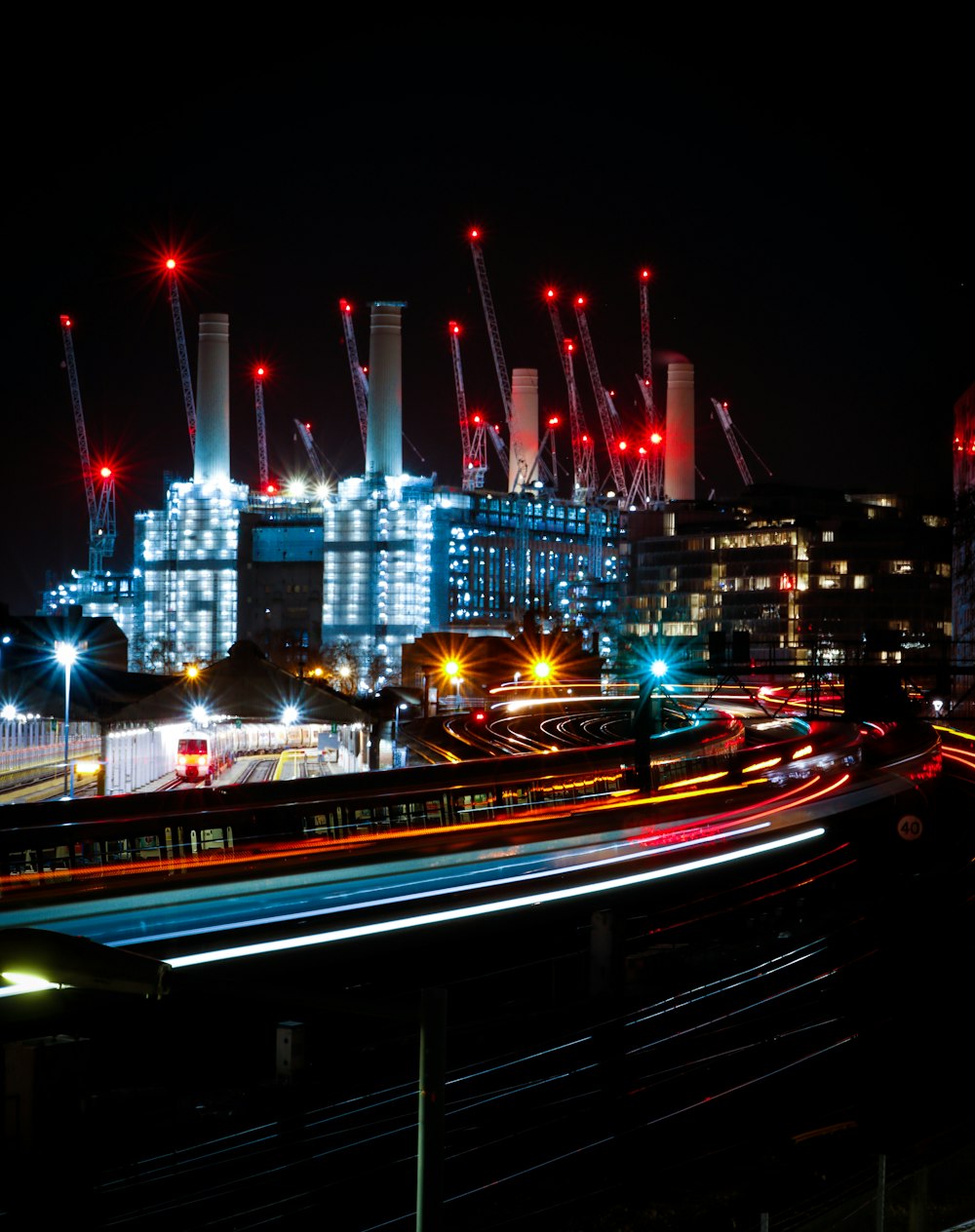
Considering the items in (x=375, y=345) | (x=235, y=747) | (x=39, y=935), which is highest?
(x=375, y=345)

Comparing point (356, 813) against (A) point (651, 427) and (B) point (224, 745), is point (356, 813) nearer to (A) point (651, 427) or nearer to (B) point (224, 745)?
(B) point (224, 745)

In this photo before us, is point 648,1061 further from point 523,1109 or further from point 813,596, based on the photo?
point 813,596

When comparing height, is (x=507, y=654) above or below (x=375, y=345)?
below

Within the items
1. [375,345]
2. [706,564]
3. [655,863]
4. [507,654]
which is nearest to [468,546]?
[375,345]

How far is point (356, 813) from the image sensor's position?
22.0 metres

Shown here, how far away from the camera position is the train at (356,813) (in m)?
16.9

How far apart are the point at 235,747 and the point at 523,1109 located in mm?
37092

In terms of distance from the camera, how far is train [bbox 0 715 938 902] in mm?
16891

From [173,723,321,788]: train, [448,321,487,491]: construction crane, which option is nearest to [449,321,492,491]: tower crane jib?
[448,321,487,491]: construction crane

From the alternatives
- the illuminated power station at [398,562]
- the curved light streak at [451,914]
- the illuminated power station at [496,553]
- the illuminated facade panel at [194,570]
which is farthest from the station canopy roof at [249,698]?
the illuminated facade panel at [194,570]

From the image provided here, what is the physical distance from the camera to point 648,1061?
14.1 meters

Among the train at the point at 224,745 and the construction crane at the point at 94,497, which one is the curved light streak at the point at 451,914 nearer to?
the train at the point at 224,745

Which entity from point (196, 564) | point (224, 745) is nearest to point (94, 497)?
point (196, 564)

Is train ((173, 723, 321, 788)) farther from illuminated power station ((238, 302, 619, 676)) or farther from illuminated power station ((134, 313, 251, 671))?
illuminated power station ((134, 313, 251, 671))
